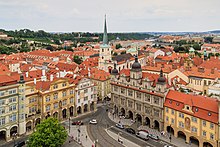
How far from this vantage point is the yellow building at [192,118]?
50.6 m

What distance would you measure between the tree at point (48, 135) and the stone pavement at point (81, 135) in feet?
24.2

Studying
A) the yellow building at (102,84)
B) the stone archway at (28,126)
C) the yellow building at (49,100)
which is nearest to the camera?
the stone archway at (28,126)

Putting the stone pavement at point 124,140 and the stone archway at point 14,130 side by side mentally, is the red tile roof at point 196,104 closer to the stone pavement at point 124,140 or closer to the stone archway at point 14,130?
the stone pavement at point 124,140

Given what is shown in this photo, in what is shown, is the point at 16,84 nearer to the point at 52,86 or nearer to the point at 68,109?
the point at 52,86

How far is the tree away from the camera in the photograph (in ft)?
156

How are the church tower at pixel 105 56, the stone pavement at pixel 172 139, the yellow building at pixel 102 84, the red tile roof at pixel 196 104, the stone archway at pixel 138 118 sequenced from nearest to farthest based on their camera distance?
the red tile roof at pixel 196 104
the stone pavement at pixel 172 139
the stone archway at pixel 138 118
the yellow building at pixel 102 84
the church tower at pixel 105 56

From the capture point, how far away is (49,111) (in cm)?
6606

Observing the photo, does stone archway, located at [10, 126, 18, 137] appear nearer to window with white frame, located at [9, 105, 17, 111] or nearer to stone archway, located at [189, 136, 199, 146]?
window with white frame, located at [9, 105, 17, 111]

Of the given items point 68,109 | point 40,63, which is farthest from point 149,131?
point 40,63

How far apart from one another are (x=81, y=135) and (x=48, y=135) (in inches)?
530

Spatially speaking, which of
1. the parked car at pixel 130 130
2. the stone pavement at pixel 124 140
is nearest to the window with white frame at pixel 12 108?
the stone pavement at pixel 124 140

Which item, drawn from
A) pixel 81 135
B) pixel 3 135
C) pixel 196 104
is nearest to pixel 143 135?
pixel 196 104

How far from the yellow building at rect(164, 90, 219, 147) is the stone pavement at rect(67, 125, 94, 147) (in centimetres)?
1966

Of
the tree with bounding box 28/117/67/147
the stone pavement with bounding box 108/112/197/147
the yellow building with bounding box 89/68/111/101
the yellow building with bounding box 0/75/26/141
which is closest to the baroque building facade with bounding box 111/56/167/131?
the stone pavement with bounding box 108/112/197/147
